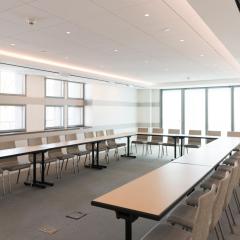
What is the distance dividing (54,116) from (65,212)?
5286 millimetres

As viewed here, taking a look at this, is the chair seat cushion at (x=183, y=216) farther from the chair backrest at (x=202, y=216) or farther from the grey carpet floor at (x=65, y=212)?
the grey carpet floor at (x=65, y=212)

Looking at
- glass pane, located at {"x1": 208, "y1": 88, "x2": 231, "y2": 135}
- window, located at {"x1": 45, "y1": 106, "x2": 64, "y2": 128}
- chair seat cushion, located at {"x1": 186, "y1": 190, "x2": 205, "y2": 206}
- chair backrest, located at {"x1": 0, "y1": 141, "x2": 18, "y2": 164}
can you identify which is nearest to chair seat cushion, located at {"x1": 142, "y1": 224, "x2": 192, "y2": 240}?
chair seat cushion, located at {"x1": 186, "y1": 190, "x2": 205, "y2": 206}

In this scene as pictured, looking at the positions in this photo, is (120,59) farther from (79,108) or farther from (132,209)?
(132,209)

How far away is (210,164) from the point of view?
13.1 ft

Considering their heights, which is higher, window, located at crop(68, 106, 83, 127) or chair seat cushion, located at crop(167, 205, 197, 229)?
window, located at crop(68, 106, 83, 127)

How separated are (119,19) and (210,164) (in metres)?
2.54

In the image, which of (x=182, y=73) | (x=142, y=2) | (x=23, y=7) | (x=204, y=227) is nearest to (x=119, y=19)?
(x=142, y=2)

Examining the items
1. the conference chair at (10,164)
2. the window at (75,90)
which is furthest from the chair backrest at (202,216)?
the window at (75,90)

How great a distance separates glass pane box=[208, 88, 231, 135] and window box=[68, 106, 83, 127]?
5.85 meters

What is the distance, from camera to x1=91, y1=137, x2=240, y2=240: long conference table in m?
2.23

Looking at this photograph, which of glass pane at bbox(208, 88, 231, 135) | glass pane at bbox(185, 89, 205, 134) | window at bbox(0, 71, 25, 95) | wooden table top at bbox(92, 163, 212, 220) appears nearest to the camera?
wooden table top at bbox(92, 163, 212, 220)

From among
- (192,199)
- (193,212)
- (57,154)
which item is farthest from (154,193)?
(57,154)

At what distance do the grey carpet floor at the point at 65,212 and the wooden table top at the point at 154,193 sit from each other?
80 centimetres

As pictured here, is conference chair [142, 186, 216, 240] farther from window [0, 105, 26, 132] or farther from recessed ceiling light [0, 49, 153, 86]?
window [0, 105, 26, 132]
